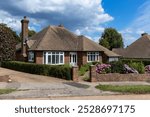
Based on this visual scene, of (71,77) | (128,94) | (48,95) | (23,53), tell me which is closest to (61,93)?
(48,95)

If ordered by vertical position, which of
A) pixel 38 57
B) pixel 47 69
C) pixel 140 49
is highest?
pixel 140 49

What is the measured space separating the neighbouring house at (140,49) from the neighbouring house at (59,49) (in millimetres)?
10030

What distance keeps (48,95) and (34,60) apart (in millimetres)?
19763

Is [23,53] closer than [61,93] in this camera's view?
No

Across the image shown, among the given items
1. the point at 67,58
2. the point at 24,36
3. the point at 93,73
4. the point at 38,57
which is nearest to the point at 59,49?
the point at 67,58

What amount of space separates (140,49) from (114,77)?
1193 inches

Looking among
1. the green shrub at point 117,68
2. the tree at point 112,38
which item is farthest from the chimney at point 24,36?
the tree at point 112,38

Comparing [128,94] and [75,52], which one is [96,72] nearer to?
[128,94]

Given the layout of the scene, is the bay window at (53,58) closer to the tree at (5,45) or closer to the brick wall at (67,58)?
the brick wall at (67,58)

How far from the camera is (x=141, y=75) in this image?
66.1ft

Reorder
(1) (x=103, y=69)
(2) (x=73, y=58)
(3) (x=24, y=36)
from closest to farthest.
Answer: (1) (x=103, y=69) → (2) (x=73, y=58) → (3) (x=24, y=36)

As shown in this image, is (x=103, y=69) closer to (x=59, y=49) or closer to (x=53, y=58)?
(x=53, y=58)

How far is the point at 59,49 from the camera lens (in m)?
32.6

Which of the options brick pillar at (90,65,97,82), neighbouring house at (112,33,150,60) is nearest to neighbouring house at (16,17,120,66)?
neighbouring house at (112,33,150,60)
